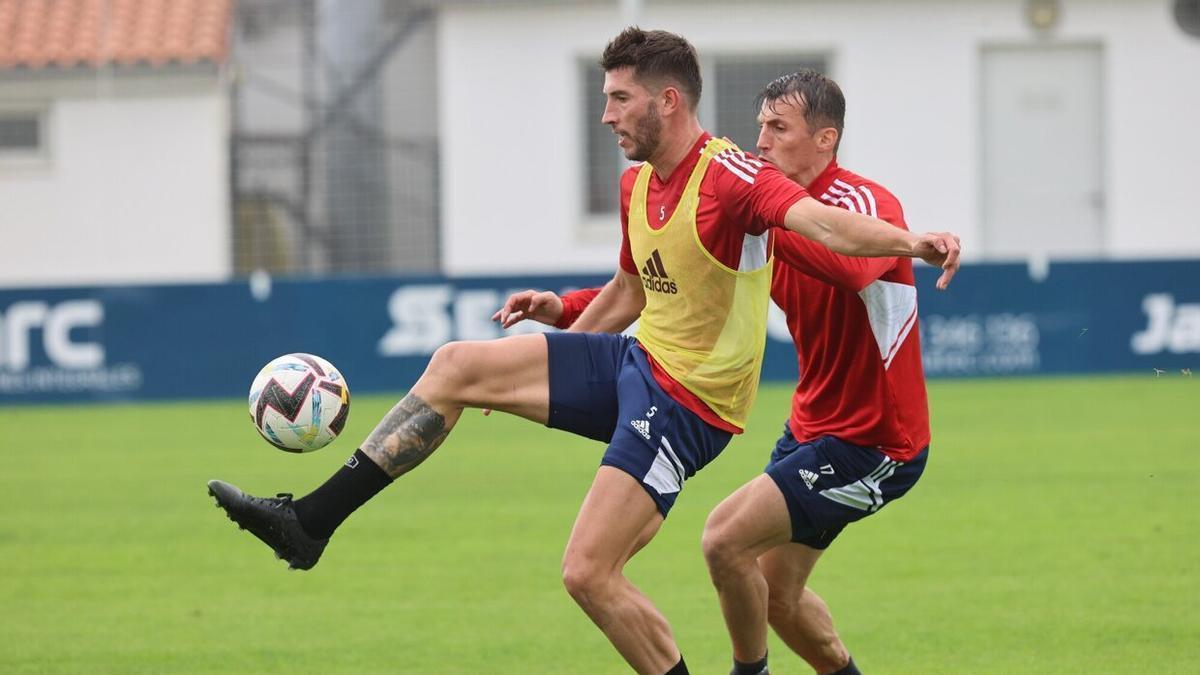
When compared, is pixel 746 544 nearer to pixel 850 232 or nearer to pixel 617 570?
pixel 617 570

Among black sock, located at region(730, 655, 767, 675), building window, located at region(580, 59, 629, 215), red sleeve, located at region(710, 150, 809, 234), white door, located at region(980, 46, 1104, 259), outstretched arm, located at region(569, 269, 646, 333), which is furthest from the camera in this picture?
building window, located at region(580, 59, 629, 215)

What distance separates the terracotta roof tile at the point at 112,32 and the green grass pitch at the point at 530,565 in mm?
10542

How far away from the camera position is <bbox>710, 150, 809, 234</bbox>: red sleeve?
18.7 feet

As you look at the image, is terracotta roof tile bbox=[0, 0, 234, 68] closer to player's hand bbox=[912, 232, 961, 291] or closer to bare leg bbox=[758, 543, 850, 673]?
bare leg bbox=[758, 543, 850, 673]

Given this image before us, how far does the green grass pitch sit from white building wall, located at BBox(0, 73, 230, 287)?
373 inches

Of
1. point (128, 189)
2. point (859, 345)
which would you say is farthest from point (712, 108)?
point (859, 345)

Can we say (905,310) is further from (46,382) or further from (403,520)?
(46,382)

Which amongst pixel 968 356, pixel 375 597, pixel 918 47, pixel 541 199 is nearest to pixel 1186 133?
pixel 918 47

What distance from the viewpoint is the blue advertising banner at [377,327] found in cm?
1947

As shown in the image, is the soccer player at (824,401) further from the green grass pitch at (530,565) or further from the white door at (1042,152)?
the white door at (1042,152)

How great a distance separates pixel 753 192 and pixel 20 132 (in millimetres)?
22075

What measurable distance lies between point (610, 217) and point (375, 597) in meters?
16.5

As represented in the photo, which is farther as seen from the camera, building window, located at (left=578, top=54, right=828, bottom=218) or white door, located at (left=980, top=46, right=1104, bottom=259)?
white door, located at (left=980, top=46, right=1104, bottom=259)

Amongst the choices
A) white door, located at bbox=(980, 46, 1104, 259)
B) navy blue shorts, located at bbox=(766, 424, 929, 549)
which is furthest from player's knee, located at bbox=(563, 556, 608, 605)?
white door, located at bbox=(980, 46, 1104, 259)
